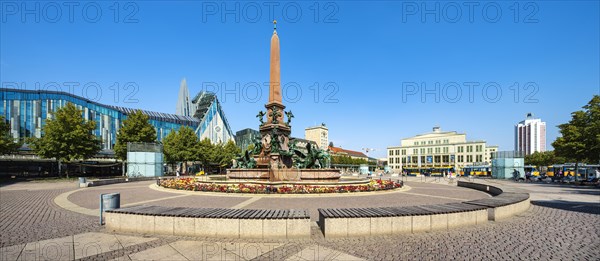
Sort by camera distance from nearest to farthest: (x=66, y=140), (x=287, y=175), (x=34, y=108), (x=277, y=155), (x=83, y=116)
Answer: (x=287, y=175)
(x=277, y=155)
(x=66, y=140)
(x=34, y=108)
(x=83, y=116)

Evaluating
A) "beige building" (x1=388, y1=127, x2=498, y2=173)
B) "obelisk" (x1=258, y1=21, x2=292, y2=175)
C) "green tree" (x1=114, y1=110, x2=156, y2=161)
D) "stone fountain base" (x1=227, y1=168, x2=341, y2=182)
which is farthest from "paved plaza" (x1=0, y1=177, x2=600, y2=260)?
"beige building" (x1=388, y1=127, x2=498, y2=173)

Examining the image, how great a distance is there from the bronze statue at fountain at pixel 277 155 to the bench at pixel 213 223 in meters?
14.6

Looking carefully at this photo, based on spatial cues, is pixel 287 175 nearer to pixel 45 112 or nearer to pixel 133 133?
pixel 133 133

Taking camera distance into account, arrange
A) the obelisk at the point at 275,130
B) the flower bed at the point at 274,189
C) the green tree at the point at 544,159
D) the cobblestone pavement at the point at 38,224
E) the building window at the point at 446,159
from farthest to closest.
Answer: the building window at the point at 446,159
the green tree at the point at 544,159
the obelisk at the point at 275,130
the flower bed at the point at 274,189
the cobblestone pavement at the point at 38,224

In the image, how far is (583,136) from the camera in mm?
34812

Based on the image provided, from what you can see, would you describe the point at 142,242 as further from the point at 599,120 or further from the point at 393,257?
the point at 599,120

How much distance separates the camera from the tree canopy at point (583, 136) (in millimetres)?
33000

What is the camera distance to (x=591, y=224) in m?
9.69

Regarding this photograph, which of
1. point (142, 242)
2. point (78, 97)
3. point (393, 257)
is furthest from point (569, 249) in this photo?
point (78, 97)

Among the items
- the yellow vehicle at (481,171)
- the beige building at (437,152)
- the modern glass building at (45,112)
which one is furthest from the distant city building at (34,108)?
the beige building at (437,152)

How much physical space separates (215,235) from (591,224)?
12302mm

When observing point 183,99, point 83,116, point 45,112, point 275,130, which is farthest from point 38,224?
point 183,99

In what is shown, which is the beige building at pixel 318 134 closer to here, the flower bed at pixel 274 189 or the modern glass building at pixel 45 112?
the modern glass building at pixel 45 112

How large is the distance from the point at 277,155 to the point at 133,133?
33.6m
